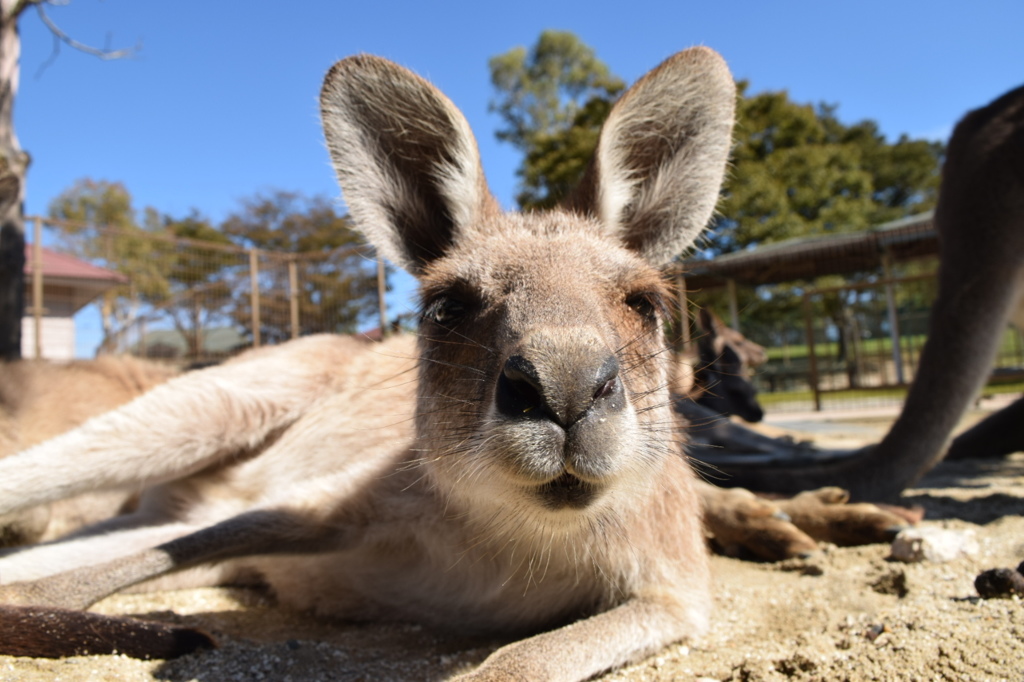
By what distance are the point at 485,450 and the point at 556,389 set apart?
0.29 m

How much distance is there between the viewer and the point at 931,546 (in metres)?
3.18

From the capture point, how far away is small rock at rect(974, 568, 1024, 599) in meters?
2.43

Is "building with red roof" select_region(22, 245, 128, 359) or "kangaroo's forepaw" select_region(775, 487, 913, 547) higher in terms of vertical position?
"building with red roof" select_region(22, 245, 128, 359)

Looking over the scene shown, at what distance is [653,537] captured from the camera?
265 cm

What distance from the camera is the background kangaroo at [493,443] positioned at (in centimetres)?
190

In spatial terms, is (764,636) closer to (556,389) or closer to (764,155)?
(556,389)

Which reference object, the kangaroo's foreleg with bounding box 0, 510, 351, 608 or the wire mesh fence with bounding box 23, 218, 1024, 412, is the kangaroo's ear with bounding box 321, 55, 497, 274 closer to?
the kangaroo's foreleg with bounding box 0, 510, 351, 608

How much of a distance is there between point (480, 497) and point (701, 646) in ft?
3.47

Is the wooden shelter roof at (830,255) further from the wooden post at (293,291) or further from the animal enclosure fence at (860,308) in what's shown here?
the wooden post at (293,291)

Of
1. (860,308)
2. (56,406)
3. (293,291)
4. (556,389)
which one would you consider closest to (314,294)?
(293,291)

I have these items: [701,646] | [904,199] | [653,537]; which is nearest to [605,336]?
[653,537]

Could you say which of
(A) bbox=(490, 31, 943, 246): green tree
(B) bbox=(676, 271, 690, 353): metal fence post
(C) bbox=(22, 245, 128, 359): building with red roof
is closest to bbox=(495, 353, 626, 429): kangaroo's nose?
(B) bbox=(676, 271, 690, 353): metal fence post

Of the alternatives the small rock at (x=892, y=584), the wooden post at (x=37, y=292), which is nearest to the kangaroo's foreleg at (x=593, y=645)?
the small rock at (x=892, y=584)

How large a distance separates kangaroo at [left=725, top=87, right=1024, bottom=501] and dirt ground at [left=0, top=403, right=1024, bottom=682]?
0.66 metres
